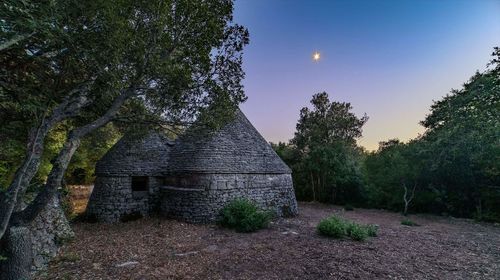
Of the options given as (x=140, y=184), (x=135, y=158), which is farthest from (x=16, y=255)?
(x=140, y=184)

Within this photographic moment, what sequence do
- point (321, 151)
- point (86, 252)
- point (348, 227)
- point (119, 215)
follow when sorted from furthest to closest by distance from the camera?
point (321, 151) → point (119, 215) → point (348, 227) → point (86, 252)

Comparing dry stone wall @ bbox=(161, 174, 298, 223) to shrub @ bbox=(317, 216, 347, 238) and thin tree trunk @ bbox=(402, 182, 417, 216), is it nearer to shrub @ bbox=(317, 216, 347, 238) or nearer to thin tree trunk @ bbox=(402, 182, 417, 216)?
shrub @ bbox=(317, 216, 347, 238)

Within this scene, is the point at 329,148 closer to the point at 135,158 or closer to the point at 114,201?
the point at 135,158

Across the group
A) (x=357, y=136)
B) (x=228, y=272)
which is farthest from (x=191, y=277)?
(x=357, y=136)

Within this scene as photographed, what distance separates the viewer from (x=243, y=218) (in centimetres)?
918

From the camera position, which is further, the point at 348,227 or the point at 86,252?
the point at 348,227

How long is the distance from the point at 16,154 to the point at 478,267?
14741 mm

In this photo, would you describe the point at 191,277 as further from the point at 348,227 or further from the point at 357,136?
the point at 357,136

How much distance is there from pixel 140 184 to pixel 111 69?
7.57 metres

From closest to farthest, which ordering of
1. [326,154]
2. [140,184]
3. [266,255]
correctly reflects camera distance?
[266,255]
[140,184]
[326,154]

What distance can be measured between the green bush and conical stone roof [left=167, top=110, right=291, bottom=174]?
5.89ft

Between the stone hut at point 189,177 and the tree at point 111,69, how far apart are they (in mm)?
2965

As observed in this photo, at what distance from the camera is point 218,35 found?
273 inches

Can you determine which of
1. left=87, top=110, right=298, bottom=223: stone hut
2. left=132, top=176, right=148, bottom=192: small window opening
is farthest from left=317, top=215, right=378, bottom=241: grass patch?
left=132, top=176, right=148, bottom=192: small window opening
